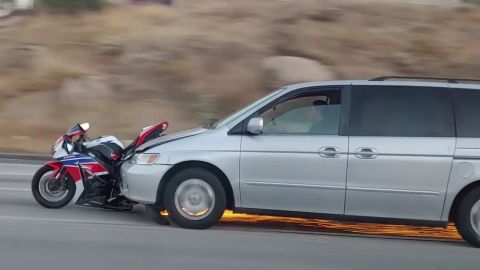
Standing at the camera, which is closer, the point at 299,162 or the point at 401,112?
the point at 299,162

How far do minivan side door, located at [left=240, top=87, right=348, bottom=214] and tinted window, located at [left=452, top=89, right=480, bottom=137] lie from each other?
128cm

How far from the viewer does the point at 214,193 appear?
855 centimetres

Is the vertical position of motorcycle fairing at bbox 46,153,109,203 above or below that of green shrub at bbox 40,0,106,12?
below

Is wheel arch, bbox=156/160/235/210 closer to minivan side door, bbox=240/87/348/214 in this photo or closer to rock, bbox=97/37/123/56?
minivan side door, bbox=240/87/348/214

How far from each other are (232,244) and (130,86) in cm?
1345

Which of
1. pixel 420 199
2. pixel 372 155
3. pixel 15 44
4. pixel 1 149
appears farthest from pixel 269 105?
pixel 15 44

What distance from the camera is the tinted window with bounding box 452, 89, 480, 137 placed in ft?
27.5

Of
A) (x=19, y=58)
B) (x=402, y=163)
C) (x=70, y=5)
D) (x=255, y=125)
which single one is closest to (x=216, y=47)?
(x=19, y=58)

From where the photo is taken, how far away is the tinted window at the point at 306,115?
28.0 feet

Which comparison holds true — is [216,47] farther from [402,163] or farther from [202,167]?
[402,163]

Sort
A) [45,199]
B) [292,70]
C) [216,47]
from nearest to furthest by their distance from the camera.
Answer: [45,199], [292,70], [216,47]

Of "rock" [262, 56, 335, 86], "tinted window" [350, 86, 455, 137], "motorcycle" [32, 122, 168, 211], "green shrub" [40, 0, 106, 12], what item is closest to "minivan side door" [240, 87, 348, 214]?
"tinted window" [350, 86, 455, 137]

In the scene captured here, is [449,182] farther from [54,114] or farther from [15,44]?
[15,44]

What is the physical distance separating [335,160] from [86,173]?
3.18 m
